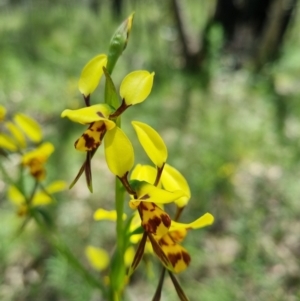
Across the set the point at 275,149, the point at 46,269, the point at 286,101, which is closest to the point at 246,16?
the point at 286,101

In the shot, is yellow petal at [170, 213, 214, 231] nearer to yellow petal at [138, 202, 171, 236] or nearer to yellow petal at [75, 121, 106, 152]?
yellow petal at [138, 202, 171, 236]

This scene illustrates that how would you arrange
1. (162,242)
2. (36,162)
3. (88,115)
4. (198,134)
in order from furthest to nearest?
1. (198,134)
2. (36,162)
3. (162,242)
4. (88,115)

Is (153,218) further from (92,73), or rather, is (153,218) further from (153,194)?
(92,73)

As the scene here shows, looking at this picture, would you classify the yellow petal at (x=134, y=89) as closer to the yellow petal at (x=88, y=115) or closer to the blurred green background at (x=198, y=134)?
the yellow petal at (x=88, y=115)

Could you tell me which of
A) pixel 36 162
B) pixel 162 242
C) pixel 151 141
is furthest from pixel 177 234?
pixel 36 162

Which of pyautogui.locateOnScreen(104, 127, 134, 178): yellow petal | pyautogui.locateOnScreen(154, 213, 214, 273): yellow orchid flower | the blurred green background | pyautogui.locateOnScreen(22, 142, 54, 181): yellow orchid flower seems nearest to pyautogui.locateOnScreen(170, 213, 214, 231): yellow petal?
pyautogui.locateOnScreen(154, 213, 214, 273): yellow orchid flower
